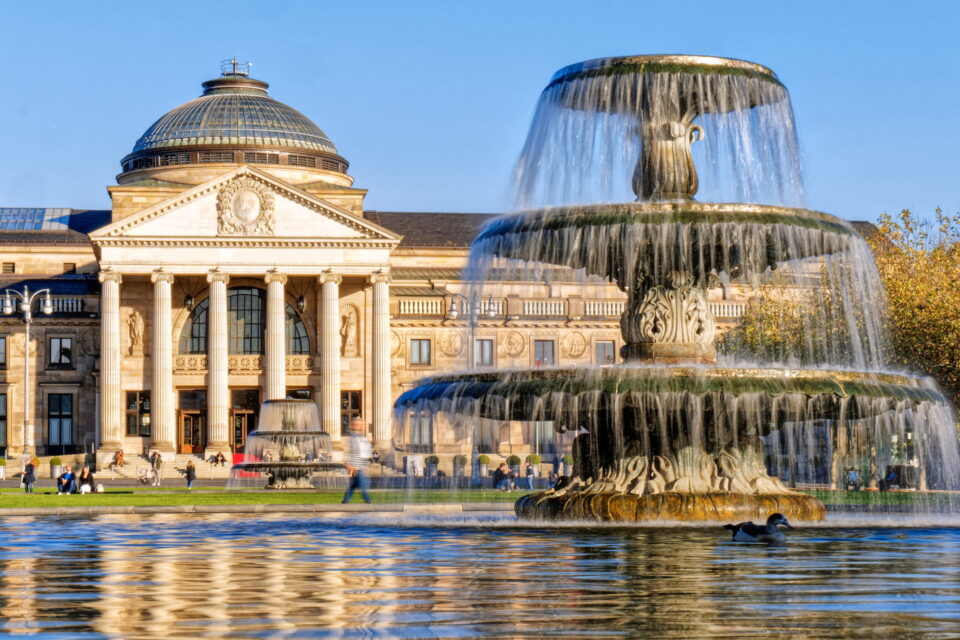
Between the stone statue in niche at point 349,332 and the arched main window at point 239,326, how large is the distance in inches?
88.8

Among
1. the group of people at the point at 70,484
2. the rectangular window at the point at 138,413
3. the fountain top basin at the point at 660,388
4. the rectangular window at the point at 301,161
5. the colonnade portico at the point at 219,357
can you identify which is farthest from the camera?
the rectangular window at the point at 301,161

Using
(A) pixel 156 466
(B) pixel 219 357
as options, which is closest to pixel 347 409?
(B) pixel 219 357

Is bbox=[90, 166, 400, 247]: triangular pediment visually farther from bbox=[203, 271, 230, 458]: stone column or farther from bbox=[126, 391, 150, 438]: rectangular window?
bbox=[126, 391, 150, 438]: rectangular window

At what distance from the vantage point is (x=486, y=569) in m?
13.5

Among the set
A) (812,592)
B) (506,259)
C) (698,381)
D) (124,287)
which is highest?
(124,287)

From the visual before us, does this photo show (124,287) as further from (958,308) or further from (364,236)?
(958,308)

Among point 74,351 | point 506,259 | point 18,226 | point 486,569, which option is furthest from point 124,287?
point 486,569

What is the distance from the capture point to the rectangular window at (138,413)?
3398 inches

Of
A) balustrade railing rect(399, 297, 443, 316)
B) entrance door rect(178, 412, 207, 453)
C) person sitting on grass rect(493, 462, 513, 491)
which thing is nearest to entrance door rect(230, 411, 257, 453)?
entrance door rect(178, 412, 207, 453)

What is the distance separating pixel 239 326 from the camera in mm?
89062

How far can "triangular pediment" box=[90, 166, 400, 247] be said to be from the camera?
84.0 m

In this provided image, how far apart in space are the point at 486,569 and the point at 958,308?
38.3m

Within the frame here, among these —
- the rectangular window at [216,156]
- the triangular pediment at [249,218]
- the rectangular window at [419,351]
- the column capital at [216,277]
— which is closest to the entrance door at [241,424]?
the column capital at [216,277]

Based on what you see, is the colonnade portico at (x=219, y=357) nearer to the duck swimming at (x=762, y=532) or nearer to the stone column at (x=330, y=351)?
the stone column at (x=330, y=351)
